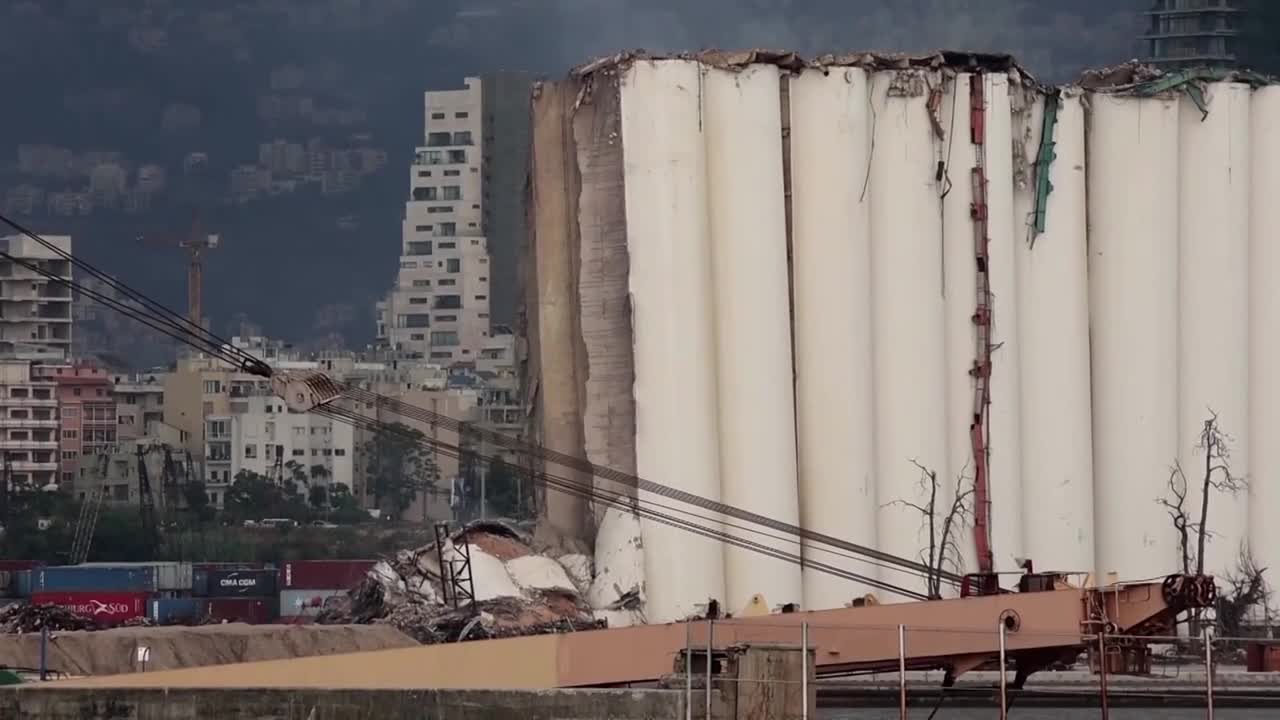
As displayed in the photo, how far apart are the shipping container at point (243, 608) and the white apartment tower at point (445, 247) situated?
70.7 metres

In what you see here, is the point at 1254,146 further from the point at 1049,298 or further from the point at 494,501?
the point at 494,501

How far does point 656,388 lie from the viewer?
3591 centimetres

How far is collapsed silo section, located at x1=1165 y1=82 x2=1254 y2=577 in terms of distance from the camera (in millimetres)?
40594

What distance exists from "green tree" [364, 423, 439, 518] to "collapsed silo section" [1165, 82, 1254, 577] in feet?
253

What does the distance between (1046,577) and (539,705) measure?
28.9 feet

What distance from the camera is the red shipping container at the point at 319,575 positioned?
80375 mm

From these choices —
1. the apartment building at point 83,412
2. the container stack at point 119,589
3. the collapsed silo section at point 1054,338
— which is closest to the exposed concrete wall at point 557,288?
the collapsed silo section at point 1054,338

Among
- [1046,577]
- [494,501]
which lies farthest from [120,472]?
[1046,577]

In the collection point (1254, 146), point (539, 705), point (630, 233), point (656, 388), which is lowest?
point (539, 705)

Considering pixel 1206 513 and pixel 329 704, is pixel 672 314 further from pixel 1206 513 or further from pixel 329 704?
pixel 329 704

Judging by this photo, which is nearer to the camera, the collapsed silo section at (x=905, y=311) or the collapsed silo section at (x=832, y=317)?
the collapsed silo section at (x=832, y=317)

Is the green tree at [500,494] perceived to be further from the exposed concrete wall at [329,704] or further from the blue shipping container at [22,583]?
the exposed concrete wall at [329,704]

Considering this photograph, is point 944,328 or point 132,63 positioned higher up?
A: point 132,63

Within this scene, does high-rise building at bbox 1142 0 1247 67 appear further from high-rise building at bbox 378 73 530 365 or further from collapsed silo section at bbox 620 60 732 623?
collapsed silo section at bbox 620 60 732 623
